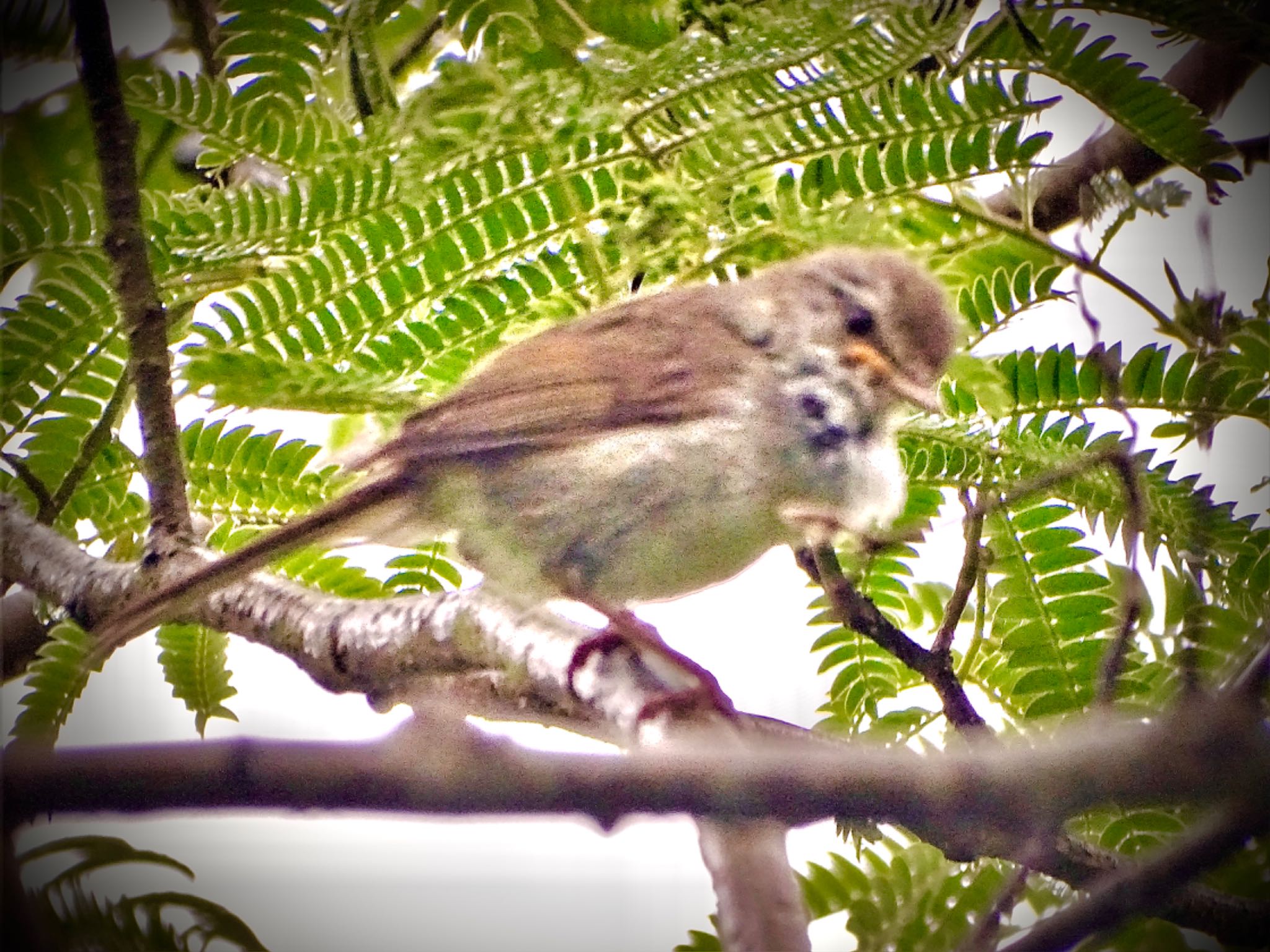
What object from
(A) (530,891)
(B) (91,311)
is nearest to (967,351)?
(A) (530,891)

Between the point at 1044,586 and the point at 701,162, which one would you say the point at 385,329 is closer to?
the point at 701,162

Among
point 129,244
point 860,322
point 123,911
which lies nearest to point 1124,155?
point 860,322

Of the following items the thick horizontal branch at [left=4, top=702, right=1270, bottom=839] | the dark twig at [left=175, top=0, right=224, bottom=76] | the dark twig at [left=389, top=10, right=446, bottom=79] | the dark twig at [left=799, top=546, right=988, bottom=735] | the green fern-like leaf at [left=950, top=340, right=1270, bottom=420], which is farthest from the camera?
the dark twig at [left=389, top=10, right=446, bottom=79]

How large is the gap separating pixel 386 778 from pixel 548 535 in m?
0.39

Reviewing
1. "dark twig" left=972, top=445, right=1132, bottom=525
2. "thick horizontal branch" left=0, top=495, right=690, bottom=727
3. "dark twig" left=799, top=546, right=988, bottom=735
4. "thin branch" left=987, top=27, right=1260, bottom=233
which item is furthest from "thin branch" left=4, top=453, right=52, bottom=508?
"thin branch" left=987, top=27, right=1260, bottom=233

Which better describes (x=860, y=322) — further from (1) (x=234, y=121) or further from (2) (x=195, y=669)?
(2) (x=195, y=669)

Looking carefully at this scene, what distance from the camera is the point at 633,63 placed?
0.87 metres

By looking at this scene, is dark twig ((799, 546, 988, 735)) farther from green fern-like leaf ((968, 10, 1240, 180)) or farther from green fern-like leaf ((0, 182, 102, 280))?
green fern-like leaf ((0, 182, 102, 280))

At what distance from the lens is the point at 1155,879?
45cm

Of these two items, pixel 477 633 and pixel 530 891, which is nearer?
pixel 530 891

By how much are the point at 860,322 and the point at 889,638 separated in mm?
230

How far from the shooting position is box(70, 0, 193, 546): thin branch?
711mm

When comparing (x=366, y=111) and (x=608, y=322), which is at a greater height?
(x=366, y=111)

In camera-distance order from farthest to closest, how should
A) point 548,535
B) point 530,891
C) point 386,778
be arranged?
point 548,535 → point 530,891 → point 386,778
